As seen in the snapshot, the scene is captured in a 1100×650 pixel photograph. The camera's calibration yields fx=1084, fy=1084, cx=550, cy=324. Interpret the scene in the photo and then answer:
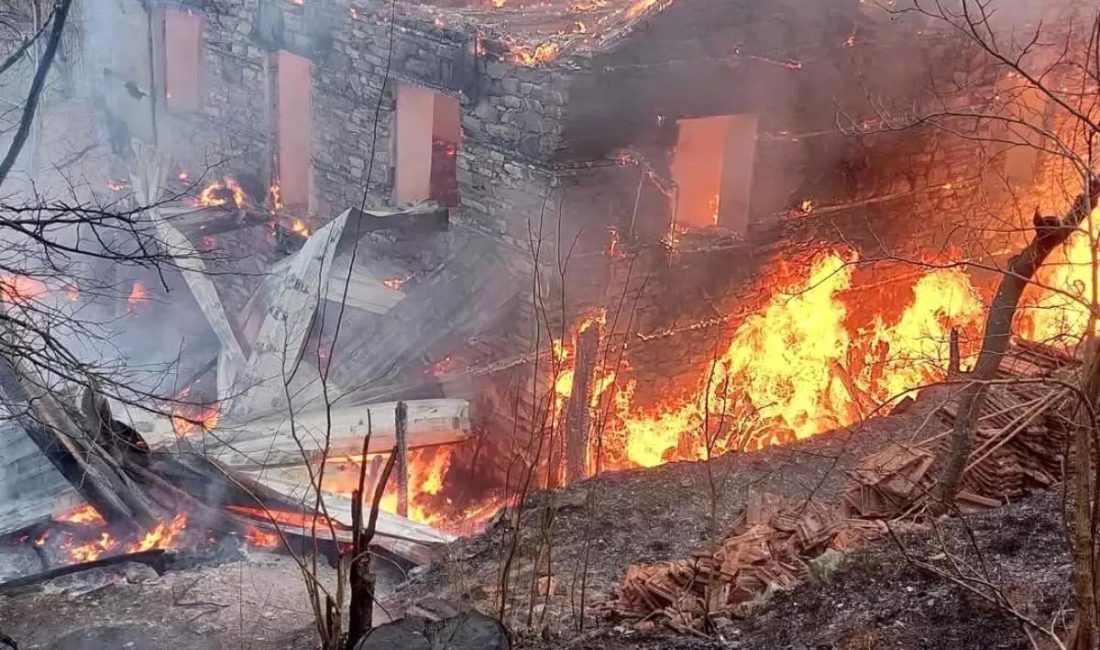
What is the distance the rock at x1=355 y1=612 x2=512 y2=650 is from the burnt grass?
856 millimetres

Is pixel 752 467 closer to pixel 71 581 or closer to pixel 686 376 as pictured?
pixel 686 376

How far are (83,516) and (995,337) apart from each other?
25.3 ft

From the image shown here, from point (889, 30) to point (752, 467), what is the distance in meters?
5.04

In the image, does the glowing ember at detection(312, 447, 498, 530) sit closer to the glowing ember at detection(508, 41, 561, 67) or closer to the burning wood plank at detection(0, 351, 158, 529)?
the burning wood plank at detection(0, 351, 158, 529)

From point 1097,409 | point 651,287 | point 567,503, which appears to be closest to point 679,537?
point 567,503

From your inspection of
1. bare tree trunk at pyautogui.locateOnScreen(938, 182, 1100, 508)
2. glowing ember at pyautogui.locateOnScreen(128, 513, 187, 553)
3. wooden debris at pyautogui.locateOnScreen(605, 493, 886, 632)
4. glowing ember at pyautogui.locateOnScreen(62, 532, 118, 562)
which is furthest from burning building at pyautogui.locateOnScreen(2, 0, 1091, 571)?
wooden debris at pyautogui.locateOnScreen(605, 493, 886, 632)

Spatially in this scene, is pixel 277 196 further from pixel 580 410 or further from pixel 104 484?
pixel 580 410

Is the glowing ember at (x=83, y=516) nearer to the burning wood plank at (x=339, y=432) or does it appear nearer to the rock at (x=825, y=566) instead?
the burning wood plank at (x=339, y=432)

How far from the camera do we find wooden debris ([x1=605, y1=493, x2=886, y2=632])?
6.66 meters

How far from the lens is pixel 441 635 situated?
5320 millimetres

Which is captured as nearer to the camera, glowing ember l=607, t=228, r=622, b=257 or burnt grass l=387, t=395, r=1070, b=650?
burnt grass l=387, t=395, r=1070, b=650

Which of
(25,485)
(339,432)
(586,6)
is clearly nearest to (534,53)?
(586,6)

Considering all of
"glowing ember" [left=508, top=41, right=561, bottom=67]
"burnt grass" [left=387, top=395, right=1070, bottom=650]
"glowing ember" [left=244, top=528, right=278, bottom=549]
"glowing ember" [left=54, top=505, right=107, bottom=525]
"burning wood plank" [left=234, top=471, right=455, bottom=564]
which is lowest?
"glowing ember" [left=244, top=528, right=278, bottom=549]

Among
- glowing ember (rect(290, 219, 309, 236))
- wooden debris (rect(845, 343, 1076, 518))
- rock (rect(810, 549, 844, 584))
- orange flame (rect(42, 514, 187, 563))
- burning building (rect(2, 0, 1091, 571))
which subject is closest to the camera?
rock (rect(810, 549, 844, 584))
